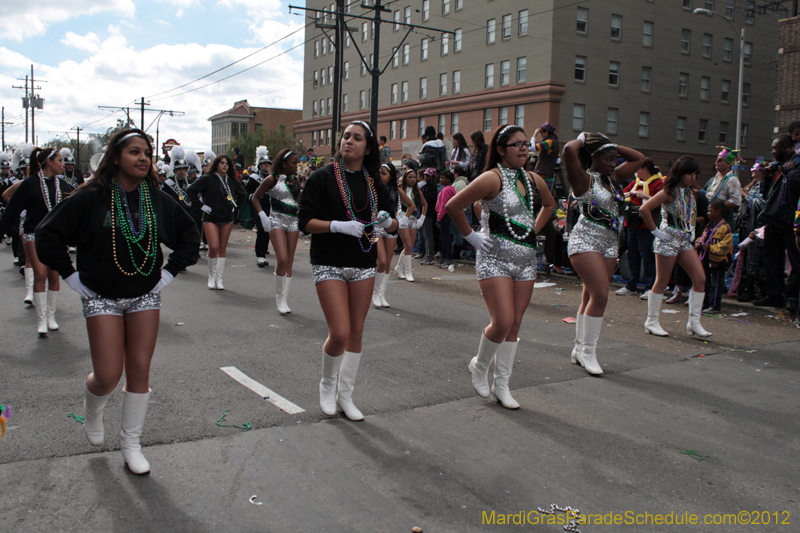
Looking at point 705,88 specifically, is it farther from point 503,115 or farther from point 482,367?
point 482,367

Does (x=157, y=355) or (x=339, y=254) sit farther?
(x=157, y=355)

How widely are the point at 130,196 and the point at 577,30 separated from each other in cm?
4226

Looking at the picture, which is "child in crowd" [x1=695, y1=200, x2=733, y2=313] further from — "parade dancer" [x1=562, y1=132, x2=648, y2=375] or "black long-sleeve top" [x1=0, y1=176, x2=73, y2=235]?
"black long-sleeve top" [x1=0, y1=176, x2=73, y2=235]

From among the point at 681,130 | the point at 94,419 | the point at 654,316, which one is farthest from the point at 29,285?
the point at 681,130

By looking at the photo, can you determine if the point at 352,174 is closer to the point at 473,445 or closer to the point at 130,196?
the point at 130,196

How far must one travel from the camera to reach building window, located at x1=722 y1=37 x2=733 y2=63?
46.5 metres

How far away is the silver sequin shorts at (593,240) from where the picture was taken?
240 inches

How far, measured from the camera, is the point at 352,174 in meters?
4.70

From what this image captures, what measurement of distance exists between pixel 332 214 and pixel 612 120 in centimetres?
4240

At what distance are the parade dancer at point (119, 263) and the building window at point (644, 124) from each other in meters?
44.8

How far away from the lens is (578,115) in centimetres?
4212

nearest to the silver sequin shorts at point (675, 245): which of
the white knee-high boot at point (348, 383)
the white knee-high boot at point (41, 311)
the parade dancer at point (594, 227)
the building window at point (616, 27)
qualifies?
the parade dancer at point (594, 227)

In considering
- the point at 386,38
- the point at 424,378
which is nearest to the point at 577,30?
the point at 386,38

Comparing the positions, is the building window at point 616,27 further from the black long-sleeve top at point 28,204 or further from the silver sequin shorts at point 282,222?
the black long-sleeve top at point 28,204
